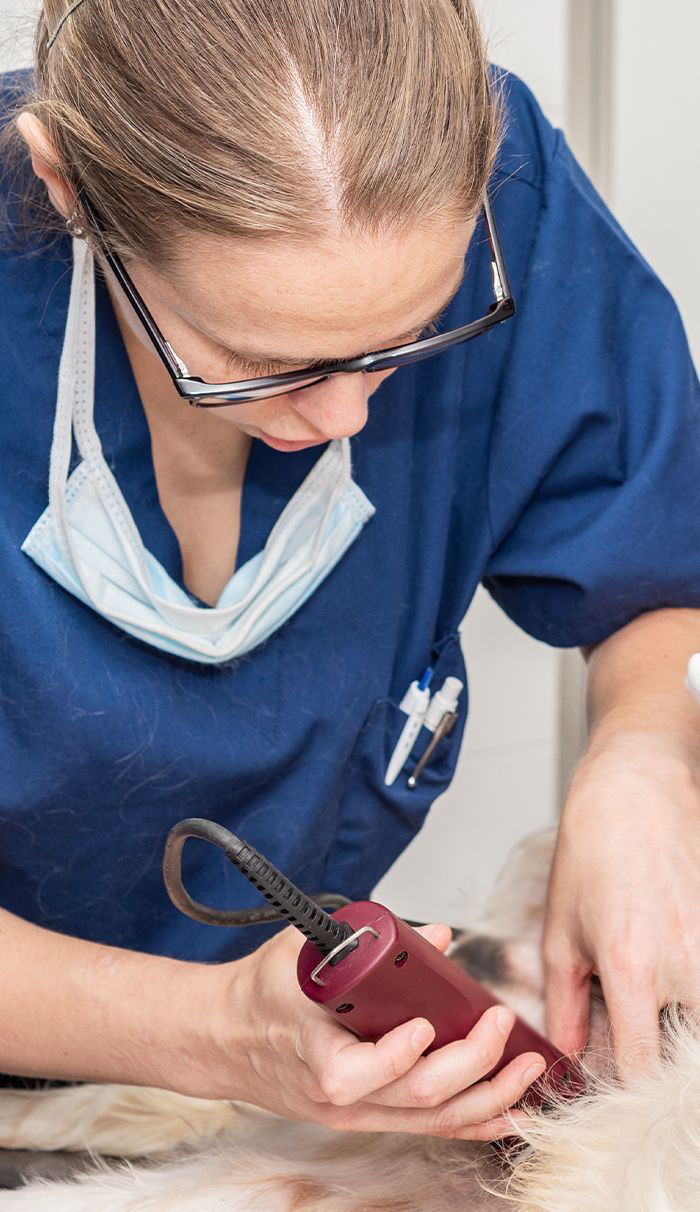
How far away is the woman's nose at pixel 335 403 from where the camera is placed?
0.76 meters

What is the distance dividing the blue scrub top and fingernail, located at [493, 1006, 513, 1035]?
1.08 ft

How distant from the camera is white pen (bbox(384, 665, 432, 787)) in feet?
3.44

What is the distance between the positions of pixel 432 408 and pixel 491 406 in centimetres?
5

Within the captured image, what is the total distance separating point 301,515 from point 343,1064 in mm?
454

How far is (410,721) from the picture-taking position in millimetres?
1050

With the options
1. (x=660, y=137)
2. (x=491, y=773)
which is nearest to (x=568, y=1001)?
(x=491, y=773)

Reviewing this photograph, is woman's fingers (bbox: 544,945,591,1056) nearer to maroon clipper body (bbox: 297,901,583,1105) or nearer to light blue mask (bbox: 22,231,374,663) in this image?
maroon clipper body (bbox: 297,901,583,1105)

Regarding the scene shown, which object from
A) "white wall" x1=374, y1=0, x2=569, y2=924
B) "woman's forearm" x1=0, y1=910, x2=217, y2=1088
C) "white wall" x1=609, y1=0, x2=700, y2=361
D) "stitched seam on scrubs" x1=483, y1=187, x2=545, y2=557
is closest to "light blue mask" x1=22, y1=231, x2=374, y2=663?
"stitched seam on scrubs" x1=483, y1=187, x2=545, y2=557

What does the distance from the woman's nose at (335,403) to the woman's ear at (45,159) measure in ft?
0.56

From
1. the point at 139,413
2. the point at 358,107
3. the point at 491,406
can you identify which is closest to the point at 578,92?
the point at 491,406

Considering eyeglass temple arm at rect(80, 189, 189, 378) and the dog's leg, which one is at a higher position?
eyeglass temple arm at rect(80, 189, 189, 378)

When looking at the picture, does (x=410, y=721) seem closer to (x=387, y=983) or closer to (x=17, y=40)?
(x=387, y=983)

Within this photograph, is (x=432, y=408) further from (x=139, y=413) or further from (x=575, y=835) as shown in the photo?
(x=575, y=835)

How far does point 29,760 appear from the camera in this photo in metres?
0.87
